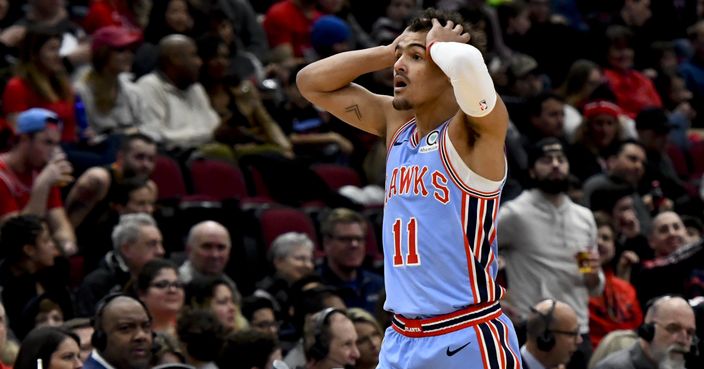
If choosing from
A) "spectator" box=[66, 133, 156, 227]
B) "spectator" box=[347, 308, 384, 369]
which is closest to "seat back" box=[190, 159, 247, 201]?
"spectator" box=[66, 133, 156, 227]

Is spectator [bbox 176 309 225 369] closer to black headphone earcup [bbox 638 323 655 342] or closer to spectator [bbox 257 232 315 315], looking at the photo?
spectator [bbox 257 232 315 315]

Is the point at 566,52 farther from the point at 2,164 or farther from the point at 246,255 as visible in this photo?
the point at 2,164

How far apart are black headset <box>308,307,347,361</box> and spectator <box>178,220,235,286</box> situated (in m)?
1.39

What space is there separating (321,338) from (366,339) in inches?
17.0

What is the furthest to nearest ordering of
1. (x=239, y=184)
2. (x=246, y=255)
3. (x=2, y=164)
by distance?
(x=239, y=184) < (x=246, y=255) < (x=2, y=164)

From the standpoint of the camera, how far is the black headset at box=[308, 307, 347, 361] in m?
7.95

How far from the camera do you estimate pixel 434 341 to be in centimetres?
553

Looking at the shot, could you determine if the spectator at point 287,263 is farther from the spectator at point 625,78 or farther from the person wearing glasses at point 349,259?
the spectator at point 625,78

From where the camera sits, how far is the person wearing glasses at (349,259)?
1009 centimetres

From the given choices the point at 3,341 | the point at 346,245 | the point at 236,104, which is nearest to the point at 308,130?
the point at 236,104

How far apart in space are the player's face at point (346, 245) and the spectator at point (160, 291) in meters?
1.74

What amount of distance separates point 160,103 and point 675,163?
5.36 meters

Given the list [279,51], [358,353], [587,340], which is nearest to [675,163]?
[279,51]

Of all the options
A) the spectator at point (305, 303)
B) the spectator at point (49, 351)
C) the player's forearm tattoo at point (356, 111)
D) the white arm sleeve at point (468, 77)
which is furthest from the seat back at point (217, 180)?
the white arm sleeve at point (468, 77)
